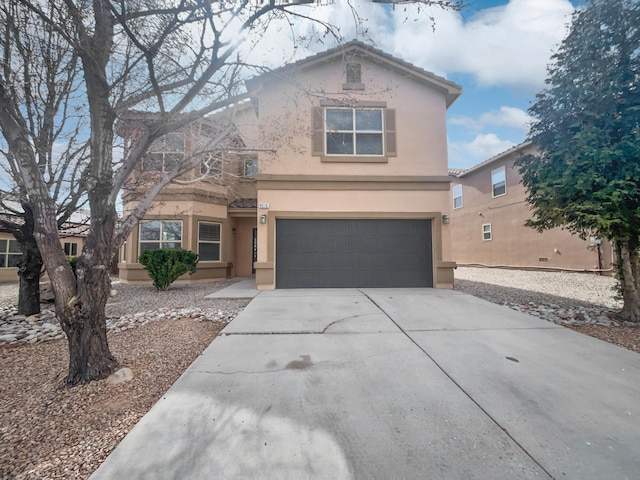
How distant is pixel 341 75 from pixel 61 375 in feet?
32.1

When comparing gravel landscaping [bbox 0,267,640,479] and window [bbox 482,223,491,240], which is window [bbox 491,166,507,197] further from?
gravel landscaping [bbox 0,267,640,479]

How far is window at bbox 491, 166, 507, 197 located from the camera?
15.7 m

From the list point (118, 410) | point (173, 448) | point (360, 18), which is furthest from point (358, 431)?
point (360, 18)

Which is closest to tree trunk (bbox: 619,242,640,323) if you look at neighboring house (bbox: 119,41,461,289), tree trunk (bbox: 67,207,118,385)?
neighboring house (bbox: 119,41,461,289)

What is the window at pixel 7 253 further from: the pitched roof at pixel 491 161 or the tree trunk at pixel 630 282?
the pitched roof at pixel 491 161

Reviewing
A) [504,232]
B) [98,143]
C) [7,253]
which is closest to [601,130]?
[98,143]

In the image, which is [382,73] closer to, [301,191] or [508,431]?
[301,191]

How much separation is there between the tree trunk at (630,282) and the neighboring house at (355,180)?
381 cm

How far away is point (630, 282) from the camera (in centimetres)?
530

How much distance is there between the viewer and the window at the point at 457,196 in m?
19.6

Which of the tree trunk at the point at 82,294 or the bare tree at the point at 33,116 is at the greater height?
the bare tree at the point at 33,116

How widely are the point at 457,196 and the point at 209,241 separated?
16.6 meters

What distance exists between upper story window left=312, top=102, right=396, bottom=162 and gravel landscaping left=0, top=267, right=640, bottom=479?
5.27 meters

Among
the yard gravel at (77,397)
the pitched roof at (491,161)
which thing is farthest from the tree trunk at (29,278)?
the pitched roof at (491,161)
